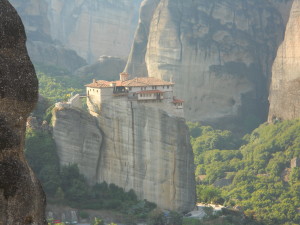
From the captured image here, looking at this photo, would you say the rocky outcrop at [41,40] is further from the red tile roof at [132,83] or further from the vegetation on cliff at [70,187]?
the vegetation on cliff at [70,187]

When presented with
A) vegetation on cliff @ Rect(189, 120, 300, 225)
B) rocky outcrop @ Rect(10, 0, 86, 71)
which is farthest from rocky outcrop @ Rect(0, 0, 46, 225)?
rocky outcrop @ Rect(10, 0, 86, 71)

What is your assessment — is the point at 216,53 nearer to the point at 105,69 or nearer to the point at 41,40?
the point at 105,69

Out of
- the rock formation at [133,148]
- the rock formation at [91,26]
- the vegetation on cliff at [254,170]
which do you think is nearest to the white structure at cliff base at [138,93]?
the rock formation at [133,148]

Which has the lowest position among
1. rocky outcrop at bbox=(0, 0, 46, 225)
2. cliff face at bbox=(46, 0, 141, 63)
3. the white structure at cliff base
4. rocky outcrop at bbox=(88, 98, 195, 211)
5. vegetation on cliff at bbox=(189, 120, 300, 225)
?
vegetation on cliff at bbox=(189, 120, 300, 225)

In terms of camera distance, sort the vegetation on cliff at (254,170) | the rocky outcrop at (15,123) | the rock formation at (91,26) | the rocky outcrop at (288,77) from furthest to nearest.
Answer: the rock formation at (91,26), the rocky outcrop at (288,77), the vegetation on cliff at (254,170), the rocky outcrop at (15,123)

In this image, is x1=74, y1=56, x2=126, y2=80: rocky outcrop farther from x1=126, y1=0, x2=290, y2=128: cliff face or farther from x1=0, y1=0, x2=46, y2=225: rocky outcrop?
x1=0, y1=0, x2=46, y2=225: rocky outcrop

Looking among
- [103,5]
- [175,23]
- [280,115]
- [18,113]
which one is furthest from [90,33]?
[18,113]
